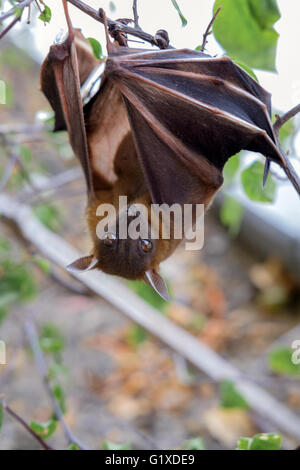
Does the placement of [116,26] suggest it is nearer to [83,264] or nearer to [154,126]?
[154,126]

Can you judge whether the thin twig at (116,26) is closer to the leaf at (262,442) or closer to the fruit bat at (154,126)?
the fruit bat at (154,126)

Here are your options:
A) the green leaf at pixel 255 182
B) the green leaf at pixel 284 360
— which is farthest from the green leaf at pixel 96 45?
the green leaf at pixel 284 360

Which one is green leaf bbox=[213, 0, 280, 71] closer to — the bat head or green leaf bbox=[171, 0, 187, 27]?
green leaf bbox=[171, 0, 187, 27]

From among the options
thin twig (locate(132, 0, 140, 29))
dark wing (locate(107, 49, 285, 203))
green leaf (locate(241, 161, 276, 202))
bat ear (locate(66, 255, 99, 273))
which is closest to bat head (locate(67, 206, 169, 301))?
bat ear (locate(66, 255, 99, 273))

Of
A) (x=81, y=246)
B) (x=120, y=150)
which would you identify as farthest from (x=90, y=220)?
(x=81, y=246)
